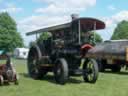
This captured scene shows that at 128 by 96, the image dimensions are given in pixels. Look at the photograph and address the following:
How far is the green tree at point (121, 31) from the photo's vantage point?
9138cm

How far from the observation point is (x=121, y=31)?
94.4 m

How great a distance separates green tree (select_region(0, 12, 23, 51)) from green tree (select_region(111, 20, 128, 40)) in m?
24.8

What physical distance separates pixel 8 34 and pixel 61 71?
74.4 metres

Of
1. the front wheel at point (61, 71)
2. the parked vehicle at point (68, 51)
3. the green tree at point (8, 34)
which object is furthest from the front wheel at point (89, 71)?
the green tree at point (8, 34)

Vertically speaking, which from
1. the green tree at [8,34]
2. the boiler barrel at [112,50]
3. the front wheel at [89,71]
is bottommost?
the front wheel at [89,71]

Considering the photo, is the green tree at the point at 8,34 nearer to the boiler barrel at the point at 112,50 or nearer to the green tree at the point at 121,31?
the green tree at the point at 121,31

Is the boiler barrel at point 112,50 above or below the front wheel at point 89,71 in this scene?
above

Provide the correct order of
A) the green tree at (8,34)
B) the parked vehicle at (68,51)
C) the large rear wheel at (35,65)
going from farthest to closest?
the green tree at (8,34), the large rear wheel at (35,65), the parked vehicle at (68,51)

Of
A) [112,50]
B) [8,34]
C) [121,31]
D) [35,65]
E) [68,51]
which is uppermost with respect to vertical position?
[121,31]

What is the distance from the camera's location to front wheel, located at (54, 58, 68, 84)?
14.6m

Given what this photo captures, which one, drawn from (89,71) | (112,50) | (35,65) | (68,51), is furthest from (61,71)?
(112,50)

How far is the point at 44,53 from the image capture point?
1734 cm

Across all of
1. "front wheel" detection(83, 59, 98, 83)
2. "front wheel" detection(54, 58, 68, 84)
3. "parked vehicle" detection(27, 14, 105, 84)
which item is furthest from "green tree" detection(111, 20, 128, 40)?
"front wheel" detection(54, 58, 68, 84)

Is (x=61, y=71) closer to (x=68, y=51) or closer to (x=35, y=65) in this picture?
(x=68, y=51)
